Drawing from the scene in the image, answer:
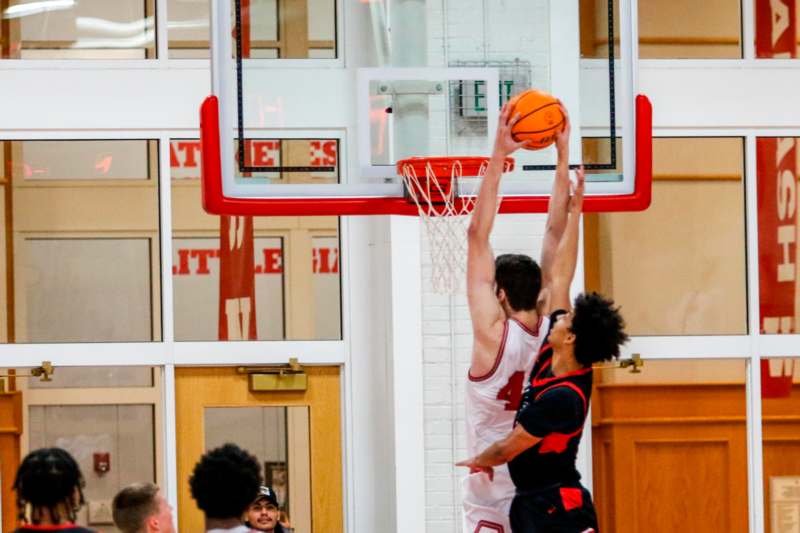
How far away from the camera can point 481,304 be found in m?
4.98

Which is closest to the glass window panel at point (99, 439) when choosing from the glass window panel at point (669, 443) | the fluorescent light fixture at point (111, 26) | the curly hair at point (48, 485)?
the fluorescent light fixture at point (111, 26)

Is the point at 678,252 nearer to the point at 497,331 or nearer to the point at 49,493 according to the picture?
the point at 497,331

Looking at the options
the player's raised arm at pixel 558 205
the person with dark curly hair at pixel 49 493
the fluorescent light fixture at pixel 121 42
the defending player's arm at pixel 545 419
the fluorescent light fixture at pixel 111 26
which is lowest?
the person with dark curly hair at pixel 49 493

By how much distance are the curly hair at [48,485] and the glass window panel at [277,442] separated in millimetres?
3900

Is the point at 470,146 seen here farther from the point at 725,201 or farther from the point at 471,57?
the point at 725,201

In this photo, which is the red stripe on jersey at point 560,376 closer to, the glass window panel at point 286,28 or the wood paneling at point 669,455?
the wood paneling at point 669,455

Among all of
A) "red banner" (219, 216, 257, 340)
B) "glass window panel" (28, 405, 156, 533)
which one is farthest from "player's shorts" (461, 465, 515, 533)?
"glass window panel" (28, 405, 156, 533)

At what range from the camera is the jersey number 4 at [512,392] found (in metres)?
5.09

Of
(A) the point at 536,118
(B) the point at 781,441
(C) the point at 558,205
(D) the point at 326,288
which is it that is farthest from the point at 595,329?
(B) the point at 781,441

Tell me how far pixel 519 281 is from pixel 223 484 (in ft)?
4.71

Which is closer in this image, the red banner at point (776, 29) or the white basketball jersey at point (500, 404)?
the white basketball jersey at point (500, 404)

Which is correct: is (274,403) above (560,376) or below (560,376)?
below

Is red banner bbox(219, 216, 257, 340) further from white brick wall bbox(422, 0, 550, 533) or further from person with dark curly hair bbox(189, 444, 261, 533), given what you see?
person with dark curly hair bbox(189, 444, 261, 533)

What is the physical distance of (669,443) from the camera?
8.37 m
